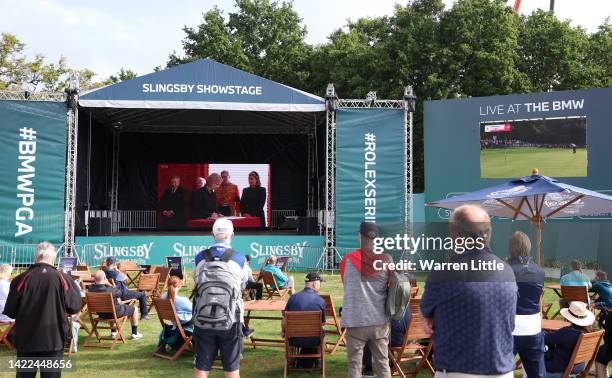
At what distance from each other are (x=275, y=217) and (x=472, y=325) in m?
19.6


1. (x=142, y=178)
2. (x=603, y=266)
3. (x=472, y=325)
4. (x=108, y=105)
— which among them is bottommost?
(x=603, y=266)

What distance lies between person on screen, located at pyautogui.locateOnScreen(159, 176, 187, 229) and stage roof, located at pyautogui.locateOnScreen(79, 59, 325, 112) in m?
6.74

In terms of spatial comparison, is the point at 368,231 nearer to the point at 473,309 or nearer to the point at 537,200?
the point at 473,309

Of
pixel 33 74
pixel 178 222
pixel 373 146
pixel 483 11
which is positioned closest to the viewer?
pixel 373 146

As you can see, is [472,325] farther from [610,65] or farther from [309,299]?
[610,65]

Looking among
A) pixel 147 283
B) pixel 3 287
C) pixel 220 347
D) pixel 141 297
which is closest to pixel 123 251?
pixel 147 283

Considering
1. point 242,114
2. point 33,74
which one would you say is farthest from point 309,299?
point 33,74

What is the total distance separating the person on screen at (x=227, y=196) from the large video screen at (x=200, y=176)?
0.09 meters

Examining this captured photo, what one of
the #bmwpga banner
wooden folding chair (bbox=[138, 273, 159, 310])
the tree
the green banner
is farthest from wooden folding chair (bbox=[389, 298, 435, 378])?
the tree

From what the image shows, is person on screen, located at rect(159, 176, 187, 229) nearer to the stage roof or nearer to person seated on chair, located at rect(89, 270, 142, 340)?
the stage roof

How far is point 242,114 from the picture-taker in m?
19.8

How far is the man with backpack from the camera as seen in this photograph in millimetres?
4305

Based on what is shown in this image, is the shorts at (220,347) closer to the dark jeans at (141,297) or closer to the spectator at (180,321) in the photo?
the spectator at (180,321)

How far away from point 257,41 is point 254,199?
1419 centimetres
